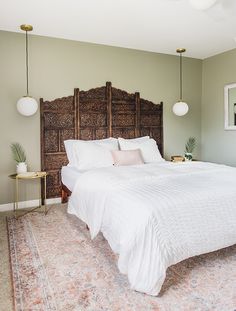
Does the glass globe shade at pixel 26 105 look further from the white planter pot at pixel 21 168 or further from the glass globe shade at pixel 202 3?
the glass globe shade at pixel 202 3

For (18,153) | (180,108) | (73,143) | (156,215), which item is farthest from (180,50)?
(156,215)

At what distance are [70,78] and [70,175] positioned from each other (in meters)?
1.57

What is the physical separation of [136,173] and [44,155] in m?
1.69

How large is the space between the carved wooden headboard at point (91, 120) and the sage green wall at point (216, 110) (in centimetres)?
103

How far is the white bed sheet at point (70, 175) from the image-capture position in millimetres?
3344

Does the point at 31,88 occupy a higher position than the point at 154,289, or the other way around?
the point at 31,88

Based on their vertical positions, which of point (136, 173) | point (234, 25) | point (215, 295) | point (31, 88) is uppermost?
point (234, 25)

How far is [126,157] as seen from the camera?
3664 millimetres

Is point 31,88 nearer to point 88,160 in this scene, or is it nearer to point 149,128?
point 88,160

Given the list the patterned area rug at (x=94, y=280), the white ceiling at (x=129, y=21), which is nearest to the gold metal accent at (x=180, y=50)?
the white ceiling at (x=129, y=21)

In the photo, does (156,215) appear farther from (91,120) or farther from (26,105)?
(91,120)

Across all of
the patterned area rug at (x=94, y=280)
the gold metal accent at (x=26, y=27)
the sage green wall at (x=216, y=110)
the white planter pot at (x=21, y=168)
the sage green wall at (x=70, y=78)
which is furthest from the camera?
the sage green wall at (x=216, y=110)

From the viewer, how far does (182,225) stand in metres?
2.01

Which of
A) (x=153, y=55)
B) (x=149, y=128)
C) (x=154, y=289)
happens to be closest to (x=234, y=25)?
(x=153, y=55)
